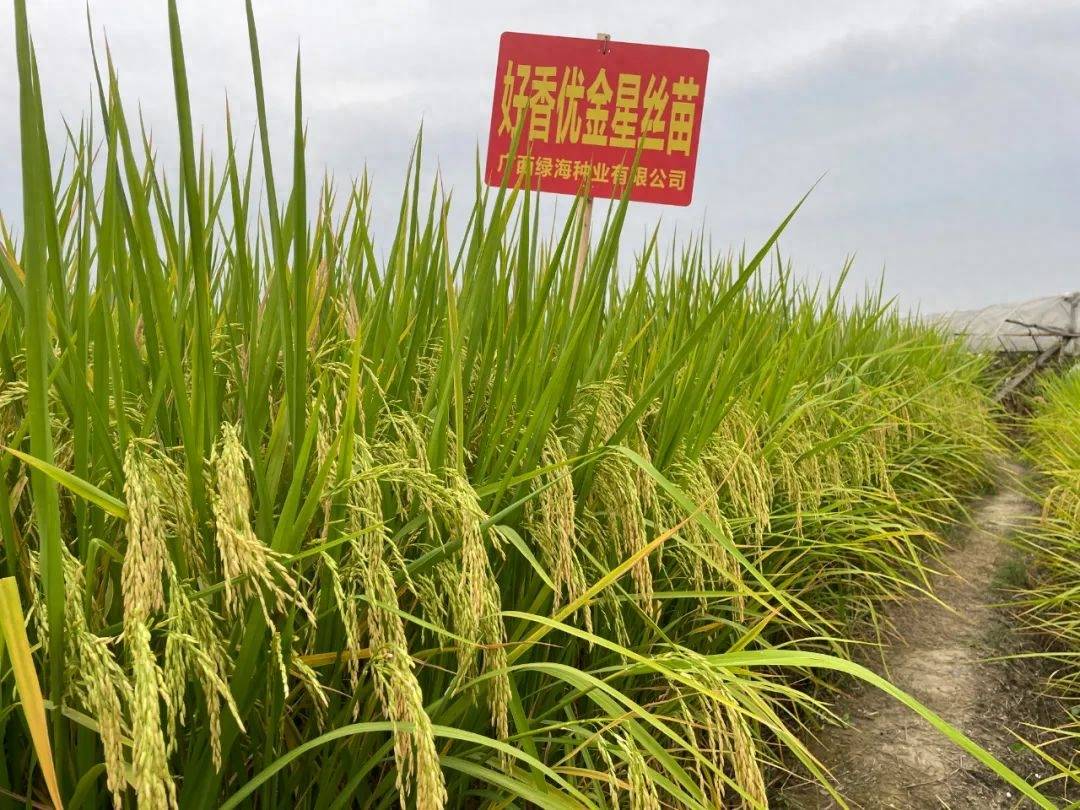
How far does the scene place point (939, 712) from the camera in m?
3.03

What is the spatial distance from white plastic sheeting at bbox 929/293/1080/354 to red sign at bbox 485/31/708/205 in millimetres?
8647

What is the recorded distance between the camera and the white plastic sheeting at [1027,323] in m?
12.3

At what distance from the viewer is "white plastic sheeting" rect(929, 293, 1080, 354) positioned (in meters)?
12.3

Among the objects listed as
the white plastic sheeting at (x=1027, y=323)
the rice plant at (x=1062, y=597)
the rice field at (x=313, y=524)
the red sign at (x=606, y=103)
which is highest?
the red sign at (x=606, y=103)

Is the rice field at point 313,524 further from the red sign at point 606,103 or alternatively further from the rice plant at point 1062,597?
the red sign at point 606,103

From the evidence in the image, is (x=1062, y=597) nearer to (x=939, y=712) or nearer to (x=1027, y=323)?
(x=939, y=712)

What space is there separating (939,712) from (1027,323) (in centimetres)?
1089

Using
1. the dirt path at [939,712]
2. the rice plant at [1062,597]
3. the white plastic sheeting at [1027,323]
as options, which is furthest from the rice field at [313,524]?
the white plastic sheeting at [1027,323]

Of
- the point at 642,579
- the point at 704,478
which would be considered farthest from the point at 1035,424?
the point at 642,579

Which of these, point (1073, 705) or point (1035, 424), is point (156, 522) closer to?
point (1073, 705)

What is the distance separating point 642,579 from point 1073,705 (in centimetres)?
248

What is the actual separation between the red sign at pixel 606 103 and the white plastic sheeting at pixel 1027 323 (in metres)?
8.65

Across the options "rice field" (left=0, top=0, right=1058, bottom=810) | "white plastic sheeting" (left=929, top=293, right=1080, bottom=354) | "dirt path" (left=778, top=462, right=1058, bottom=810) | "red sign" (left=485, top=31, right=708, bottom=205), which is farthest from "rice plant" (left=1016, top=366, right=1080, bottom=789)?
"white plastic sheeting" (left=929, top=293, right=1080, bottom=354)

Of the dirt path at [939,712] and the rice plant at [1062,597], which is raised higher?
the rice plant at [1062,597]
